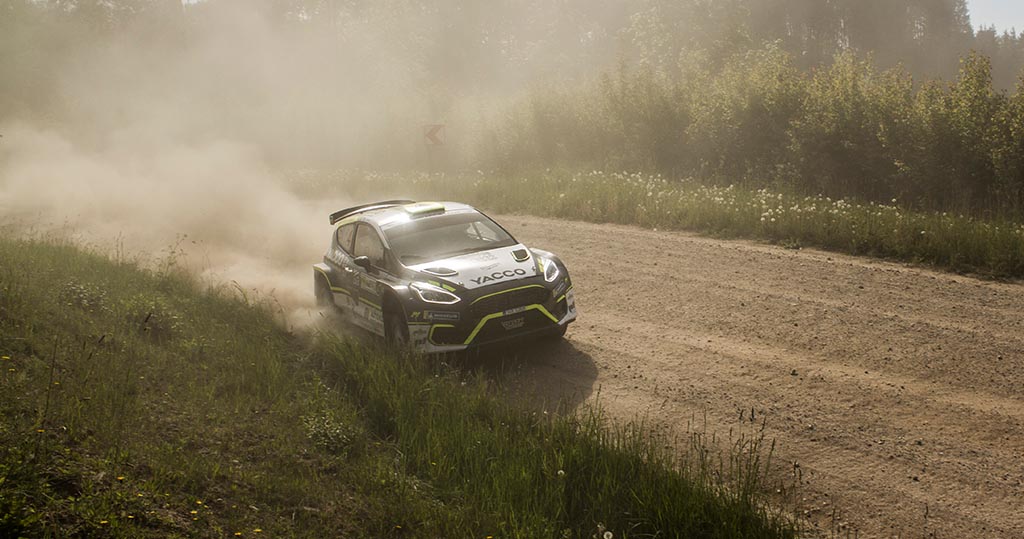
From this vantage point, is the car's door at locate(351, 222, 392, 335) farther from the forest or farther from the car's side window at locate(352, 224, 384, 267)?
the forest

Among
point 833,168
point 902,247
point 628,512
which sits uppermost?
point 833,168

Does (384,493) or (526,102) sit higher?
(526,102)

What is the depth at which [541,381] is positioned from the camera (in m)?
10.6

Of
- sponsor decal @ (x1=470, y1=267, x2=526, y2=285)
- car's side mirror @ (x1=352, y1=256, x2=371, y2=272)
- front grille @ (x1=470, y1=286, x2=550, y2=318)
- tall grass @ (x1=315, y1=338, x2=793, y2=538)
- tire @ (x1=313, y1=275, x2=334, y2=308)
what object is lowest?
tall grass @ (x1=315, y1=338, x2=793, y2=538)

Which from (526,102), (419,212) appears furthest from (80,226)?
(526,102)

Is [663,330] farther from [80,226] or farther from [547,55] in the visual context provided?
[547,55]

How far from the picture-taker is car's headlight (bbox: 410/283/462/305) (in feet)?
35.0

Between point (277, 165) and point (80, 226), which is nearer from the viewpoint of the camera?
point (80, 226)

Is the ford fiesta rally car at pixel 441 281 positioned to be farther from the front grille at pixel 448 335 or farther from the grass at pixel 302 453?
the grass at pixel 302 453

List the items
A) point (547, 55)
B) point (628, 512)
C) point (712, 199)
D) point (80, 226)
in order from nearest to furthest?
point (628, 512) → point (712, 199) → point (80, 226) → point (547, 55)

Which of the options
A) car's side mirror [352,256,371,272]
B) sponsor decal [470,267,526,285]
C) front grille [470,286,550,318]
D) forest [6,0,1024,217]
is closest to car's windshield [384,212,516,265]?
car's side mirror [352,256,371,272]

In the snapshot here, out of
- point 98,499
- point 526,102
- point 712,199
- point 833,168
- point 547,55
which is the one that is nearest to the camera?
point 98,499

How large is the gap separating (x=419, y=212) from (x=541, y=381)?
3.30 metres

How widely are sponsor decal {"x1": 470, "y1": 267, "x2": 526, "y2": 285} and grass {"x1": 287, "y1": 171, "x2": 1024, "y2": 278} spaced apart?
698 centimetres
